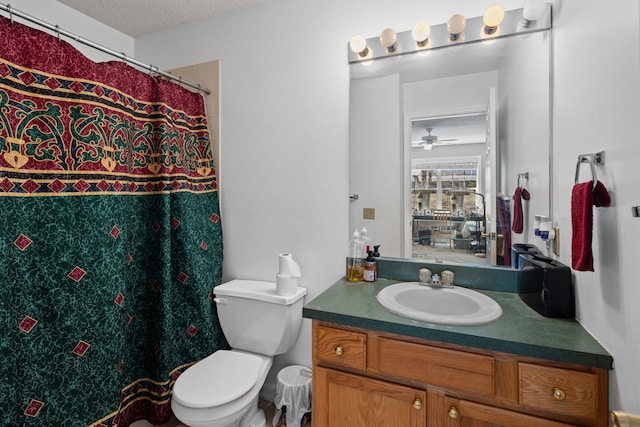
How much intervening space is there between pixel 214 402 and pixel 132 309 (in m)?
0.69

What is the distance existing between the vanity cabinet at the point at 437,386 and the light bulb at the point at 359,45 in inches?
54.5

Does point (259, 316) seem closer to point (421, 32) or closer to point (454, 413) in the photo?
point (454, 413)

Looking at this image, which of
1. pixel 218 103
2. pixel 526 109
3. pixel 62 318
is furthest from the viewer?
pixel 218 103

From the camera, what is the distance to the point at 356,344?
1183 millimetres

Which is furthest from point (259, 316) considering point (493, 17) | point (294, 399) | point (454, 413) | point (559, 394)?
point (493, 17)

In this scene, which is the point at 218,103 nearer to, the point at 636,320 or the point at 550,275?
the point at 550,275

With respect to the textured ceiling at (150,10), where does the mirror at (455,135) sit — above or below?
below

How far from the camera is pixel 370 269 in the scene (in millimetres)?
1599

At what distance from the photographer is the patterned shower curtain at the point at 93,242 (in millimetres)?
1183

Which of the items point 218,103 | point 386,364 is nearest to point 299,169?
point 218,103

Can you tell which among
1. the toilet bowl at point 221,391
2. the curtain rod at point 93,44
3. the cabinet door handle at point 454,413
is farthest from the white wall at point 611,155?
the curtain rod at point 93,44

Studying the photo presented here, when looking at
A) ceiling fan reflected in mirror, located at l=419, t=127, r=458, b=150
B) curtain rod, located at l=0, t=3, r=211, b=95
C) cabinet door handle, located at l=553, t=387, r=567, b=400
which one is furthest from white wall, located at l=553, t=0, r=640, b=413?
curtain rod, located at l=0, t=3, r=211, b=95

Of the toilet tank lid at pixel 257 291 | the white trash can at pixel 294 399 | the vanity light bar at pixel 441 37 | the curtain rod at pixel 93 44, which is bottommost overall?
the white trash can at pixel 294 399

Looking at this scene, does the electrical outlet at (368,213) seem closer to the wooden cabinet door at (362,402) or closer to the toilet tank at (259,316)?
the toilet tank at (259,316)
